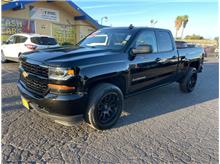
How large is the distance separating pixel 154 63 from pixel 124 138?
2.06 meters

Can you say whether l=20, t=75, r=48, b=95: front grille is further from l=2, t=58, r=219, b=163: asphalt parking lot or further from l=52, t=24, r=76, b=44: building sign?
l=52, t=24, r=76, b=44: building sign

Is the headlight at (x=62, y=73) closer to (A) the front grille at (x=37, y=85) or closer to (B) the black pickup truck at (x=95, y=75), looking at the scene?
(B) the black pickup truck at (x=95, y=75)

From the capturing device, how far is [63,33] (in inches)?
737

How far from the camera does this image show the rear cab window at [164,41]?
5.44 metres

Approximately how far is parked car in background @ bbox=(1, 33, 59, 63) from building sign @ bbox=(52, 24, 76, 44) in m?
6.97

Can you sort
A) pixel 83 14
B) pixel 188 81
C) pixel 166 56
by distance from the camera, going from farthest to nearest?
1. pixel 83 14
2. pixel 188 81
3. pixel 166 56

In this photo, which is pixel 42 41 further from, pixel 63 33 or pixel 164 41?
pixel 63 33

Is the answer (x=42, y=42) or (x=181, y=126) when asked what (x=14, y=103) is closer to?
(x=181, y=126)

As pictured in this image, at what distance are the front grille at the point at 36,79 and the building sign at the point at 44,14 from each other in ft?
45.1

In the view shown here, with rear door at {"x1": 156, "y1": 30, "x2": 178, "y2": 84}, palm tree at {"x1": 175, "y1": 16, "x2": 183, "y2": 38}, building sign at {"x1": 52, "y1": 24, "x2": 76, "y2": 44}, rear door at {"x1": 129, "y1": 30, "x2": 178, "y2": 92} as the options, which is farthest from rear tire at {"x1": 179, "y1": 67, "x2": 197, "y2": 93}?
palm tree at {"x1": 175, "y1": 16, "x2": 183, "y2": 38}

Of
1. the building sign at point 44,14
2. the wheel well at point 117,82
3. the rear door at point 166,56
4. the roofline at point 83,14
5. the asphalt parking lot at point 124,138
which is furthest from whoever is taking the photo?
the roofline at point 83,14

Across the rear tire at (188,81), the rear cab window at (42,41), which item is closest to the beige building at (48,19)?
the rear cab window at (42,41)

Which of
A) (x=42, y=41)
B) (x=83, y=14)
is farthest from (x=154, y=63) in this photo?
(x=83, y=14)

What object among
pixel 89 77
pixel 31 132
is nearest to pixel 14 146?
pixel 31 132
